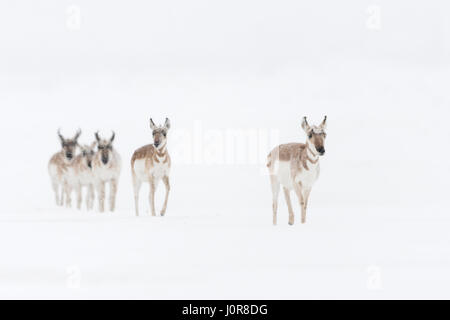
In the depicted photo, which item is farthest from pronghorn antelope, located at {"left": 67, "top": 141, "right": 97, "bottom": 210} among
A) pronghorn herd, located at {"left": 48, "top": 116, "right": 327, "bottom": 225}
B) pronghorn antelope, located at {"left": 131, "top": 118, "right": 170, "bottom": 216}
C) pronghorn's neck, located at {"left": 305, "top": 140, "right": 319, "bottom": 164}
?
pronghorn's neck, located at {"left": 305, "top": 140, "right": 319, "bottom": 164}

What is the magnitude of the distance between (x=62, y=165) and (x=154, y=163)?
5.18m

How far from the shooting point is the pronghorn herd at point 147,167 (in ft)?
57.5

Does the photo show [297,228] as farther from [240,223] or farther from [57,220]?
[57,220]

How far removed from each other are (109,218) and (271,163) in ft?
14.9

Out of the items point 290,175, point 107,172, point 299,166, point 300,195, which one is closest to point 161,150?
point 107,172

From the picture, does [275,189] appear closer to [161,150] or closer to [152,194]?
[161,150]

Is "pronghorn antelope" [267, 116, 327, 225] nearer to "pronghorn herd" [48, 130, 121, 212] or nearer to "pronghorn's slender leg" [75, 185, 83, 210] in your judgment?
"pronghorn herd" [48, 130, 121, 212]

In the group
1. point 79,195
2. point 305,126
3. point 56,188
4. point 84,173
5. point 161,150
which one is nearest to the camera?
point 305,126

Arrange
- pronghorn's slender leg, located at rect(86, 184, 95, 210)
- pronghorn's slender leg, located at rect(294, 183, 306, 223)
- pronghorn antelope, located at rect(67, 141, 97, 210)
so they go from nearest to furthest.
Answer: pronghorn's slender leg, located at rect(294, 183, 306, 223) < pronghorn antelope, located at rect(67, 141, 97, 210) < pronghorn's slender leg, located at rect(86, 184, 95, 210)

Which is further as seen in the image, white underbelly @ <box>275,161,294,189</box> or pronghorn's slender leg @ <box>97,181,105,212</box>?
pronghorn's slender leg @ <box>97,181,105,212</box>

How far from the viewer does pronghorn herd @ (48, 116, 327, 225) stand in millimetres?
17531

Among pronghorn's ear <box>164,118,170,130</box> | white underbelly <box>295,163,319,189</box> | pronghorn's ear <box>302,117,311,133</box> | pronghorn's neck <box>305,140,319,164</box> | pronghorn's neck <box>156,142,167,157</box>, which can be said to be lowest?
white underbelly <box>295,163,319,189</box>

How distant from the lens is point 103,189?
2156 cm

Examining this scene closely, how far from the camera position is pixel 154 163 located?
19922 mm
